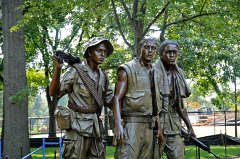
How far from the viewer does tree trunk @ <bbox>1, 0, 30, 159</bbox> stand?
46.9 feet

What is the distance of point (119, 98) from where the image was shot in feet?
19.3

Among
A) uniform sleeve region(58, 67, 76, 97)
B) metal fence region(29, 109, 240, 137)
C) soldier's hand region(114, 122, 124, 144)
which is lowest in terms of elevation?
metal fence region(29, 109, 240, 137)

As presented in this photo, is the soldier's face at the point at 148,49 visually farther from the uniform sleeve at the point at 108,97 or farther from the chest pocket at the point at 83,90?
the chest pocket at the point at 83,90

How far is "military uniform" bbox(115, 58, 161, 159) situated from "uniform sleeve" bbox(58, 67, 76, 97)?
670mm

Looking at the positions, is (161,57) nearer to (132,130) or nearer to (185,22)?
(132,130)

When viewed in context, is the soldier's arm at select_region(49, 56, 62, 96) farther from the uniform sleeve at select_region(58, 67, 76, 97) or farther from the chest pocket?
the chest pocket

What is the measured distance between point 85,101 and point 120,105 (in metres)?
0.48

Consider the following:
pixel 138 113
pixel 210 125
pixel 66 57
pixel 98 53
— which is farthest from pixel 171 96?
pixel 210 125

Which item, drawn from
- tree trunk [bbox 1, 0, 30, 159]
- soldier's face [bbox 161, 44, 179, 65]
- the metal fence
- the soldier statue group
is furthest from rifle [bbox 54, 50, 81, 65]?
the metal fence

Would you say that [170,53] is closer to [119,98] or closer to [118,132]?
[119,98]

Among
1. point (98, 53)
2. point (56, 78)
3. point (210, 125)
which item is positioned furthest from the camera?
point (210, 125)

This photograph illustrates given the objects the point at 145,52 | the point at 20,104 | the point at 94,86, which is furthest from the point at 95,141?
the point at 20,104

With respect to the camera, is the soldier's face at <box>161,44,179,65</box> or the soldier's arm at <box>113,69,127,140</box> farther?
the soldier's face at <box>161,44,179,65</box>

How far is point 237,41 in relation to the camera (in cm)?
1208
